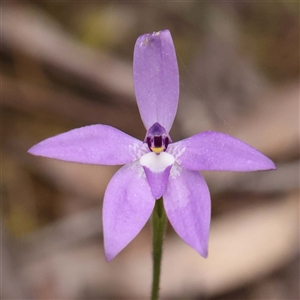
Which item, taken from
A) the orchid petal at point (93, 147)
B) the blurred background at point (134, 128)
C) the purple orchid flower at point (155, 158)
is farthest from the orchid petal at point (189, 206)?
the blurred background at point (134, 128)

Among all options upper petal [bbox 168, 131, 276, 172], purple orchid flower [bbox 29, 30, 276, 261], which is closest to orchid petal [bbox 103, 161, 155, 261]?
purple orchid flower [bbox 29, 30, 276, 261]

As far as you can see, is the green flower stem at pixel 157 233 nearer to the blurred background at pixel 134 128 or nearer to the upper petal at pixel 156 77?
the upper petal at pixel 156 77

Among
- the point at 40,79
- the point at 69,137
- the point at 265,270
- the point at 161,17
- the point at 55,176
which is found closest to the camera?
the point at 69,137

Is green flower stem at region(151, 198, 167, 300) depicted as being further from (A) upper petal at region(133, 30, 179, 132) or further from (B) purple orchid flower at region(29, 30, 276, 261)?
(A) upper petal at region(133, 30, 179, 132)

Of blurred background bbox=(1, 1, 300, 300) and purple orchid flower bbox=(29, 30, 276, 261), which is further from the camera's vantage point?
blurred background bbox=(1, 1, 300, 300)

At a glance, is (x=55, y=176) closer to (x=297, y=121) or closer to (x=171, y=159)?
(x=297, y=121)

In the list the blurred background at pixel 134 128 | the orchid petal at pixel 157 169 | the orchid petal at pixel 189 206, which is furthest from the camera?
the blurred background at pixel 134 128

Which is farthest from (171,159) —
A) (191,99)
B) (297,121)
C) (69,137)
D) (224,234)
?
(191,99)
